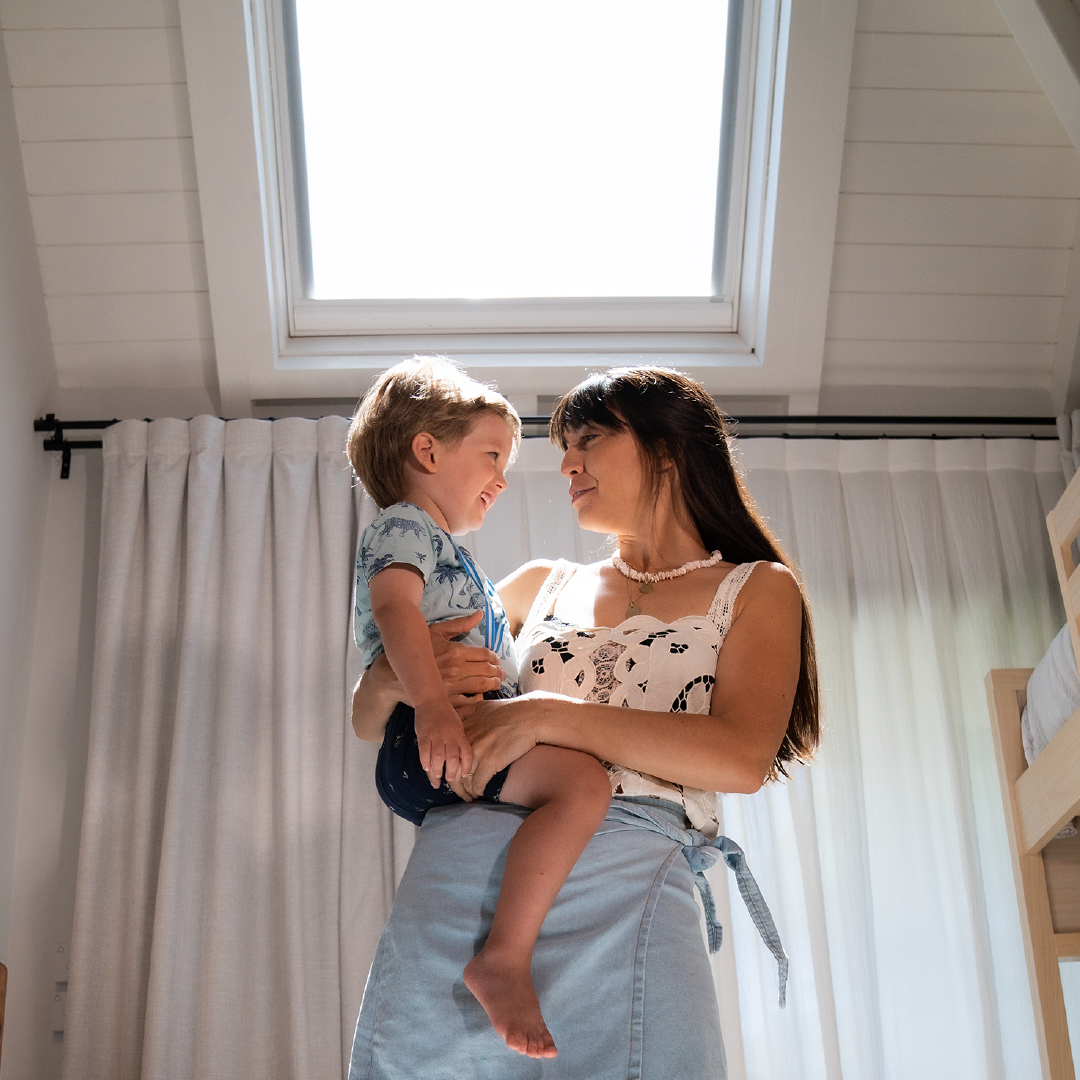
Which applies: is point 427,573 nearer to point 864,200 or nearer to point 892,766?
point 892,766

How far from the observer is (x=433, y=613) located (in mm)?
1413

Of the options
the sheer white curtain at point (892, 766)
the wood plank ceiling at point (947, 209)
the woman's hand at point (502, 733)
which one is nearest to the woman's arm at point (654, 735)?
the woman's hand at point (502, 733)

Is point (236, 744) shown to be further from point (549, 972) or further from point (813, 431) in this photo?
point (813, 431)

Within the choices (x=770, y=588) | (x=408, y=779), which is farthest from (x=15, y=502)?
(x=770, y=588)

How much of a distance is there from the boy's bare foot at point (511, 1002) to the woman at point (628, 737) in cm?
6

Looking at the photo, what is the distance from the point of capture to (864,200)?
2.50 metres

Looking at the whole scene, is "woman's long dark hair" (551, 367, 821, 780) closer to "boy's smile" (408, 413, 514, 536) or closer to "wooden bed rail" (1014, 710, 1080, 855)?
"boy's smile" (408, 413, 514, 536)

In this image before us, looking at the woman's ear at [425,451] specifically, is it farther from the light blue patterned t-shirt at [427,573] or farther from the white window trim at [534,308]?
the white window trim at [534,308]

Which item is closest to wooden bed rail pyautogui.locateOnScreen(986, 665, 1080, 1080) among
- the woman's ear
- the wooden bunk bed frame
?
the wooden bunk bed frame

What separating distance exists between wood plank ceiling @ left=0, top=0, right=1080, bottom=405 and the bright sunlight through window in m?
0.33

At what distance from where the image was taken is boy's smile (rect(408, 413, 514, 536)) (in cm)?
150

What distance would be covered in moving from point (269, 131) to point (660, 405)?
135 cm

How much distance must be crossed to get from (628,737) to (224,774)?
50.9 inches

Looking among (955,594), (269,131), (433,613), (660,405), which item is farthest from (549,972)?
(269,131)
